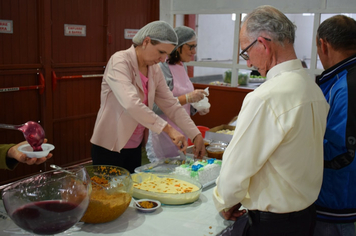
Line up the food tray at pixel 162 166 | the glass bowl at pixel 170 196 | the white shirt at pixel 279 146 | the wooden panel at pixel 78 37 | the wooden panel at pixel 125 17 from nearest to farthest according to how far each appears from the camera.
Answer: the white shirt at pixel 279 146 < the glass bowl at pixel 170 196 < the food tray at pixel 162 166 < the wooden panel at pixel 78 37 < the wooden panel at pixel 125 17

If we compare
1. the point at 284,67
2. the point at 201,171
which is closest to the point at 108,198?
the point at 201,171

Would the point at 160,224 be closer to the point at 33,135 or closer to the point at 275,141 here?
the point at 275,141

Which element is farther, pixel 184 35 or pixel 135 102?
pixel 184 35

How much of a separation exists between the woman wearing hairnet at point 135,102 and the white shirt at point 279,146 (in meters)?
0.89

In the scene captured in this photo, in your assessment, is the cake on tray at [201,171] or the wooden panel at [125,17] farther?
the wooden panel at [125,17]

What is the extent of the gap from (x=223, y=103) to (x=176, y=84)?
2249mm

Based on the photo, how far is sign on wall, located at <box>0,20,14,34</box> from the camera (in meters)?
3.84

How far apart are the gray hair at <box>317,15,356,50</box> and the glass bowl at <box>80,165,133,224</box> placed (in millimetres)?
1161

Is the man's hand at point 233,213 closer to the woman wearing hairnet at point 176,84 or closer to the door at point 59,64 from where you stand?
the woman wearing hairnet at point 176,84

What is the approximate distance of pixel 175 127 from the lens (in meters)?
3.15

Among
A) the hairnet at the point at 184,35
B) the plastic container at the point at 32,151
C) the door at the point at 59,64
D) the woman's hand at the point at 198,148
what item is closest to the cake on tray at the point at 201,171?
the woman's hand at the point at 198,148

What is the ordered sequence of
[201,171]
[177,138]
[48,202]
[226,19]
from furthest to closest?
1. [226,19]
2. [177,138]
3. [201,171]
4. [48,202]

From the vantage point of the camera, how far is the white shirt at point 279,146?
134cm

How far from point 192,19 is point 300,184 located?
15.7 feet
